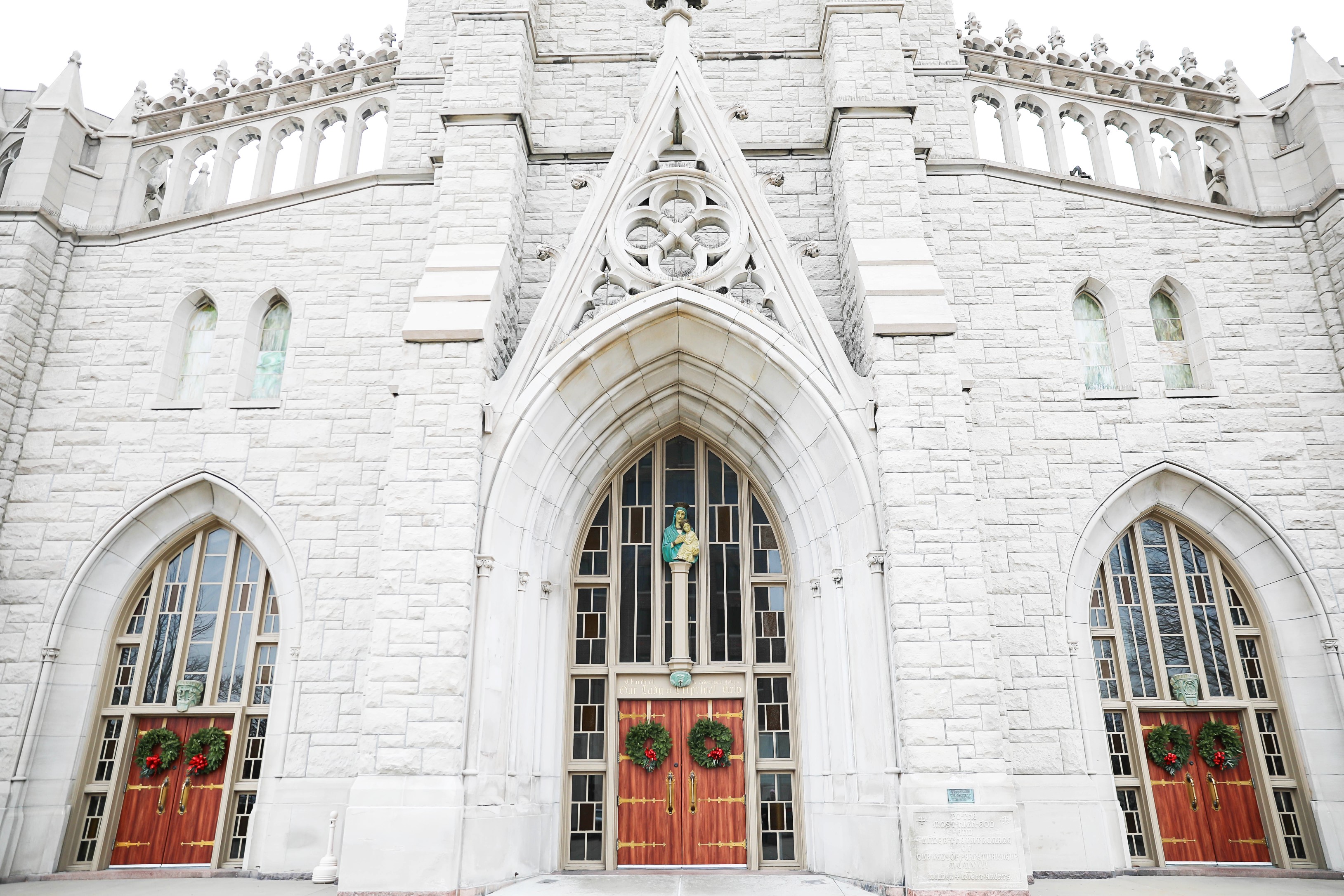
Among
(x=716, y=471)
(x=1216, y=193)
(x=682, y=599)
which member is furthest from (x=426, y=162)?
(x=1216, y=193)

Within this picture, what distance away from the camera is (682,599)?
A: 10242 millimetres

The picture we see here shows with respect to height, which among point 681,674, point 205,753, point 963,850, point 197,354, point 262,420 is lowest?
point 963,850

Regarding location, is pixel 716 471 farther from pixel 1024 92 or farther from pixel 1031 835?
pixel 1024 92

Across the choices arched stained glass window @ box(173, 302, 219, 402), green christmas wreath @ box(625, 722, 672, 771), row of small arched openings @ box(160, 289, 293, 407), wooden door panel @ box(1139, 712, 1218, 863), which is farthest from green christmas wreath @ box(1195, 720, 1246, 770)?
arched stained glass window @ box(173, 302, 219, 402)

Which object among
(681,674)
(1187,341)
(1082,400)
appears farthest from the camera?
(1187,341)

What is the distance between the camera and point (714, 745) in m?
9.91

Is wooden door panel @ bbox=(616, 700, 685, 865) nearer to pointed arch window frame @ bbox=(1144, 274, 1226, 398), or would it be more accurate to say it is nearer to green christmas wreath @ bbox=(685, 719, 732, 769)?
green christmas wreath @ bbox=(685, 719, 732, 769)

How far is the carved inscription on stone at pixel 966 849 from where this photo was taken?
755 centimetres

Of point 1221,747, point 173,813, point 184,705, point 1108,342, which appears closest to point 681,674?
point 184,705

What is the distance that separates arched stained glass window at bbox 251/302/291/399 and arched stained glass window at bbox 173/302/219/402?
0.59 metres

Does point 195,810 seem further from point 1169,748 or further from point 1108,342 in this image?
point 1108,342

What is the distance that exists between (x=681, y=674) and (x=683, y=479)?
2.37m

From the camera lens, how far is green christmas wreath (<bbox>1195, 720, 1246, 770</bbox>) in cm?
995

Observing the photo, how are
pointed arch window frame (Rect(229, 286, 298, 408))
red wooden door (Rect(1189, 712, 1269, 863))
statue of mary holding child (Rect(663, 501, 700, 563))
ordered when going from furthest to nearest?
pointed arch window frame (Rect(229, 286, 298, 408))
statue of mary holding child (Rect(663, 501, 700, 563))
red wooden door (Rect(1189, 712, 1269, 863))
